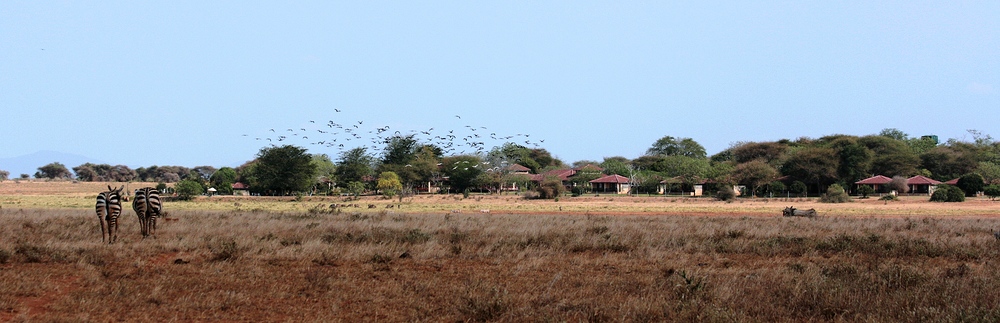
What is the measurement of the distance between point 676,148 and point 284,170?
244 ft

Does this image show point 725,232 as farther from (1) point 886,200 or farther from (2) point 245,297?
(1) point 886,200

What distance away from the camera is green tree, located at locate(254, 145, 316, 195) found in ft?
235

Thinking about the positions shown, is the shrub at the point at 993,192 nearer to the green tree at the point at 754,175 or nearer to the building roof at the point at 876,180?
the building roof at the point at 876,180

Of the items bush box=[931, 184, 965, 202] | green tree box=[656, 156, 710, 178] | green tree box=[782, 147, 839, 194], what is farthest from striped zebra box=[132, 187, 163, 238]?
green tree box=[656, 156, 710, 178]

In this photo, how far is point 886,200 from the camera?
49.9 metres

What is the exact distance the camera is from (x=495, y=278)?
31.1 ft

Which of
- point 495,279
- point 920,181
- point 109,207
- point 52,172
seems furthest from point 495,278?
point 52,172

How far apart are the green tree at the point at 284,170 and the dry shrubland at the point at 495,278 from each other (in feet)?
190

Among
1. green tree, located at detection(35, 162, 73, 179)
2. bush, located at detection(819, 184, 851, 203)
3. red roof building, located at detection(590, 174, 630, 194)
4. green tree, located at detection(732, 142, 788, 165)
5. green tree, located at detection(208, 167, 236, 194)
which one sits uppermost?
green tree, located at detection(732, 142, 788, 165)

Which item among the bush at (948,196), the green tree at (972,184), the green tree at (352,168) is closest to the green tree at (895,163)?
the green tree at (972,184)

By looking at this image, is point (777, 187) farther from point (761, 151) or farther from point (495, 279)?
point (495, 279)

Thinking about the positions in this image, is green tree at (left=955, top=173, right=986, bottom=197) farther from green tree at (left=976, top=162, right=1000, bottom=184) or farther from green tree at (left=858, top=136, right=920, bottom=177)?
green tree at (left=858, top=136, right=920, bottom=177)

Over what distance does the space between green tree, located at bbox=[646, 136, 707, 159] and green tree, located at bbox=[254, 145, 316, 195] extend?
68.6 metres

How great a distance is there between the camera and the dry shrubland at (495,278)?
719 centimetres
